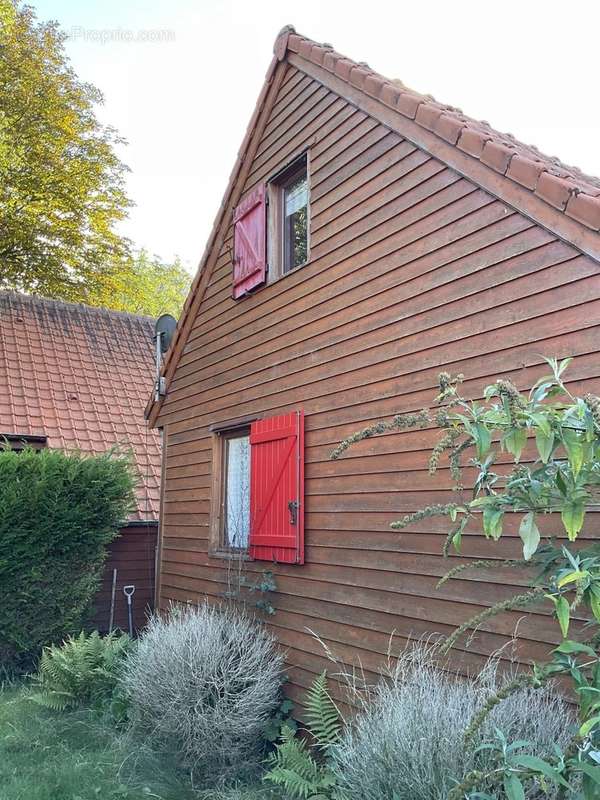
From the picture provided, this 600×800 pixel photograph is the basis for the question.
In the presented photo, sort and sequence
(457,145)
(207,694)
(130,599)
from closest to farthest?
(457,145), (207,694), (130,599)

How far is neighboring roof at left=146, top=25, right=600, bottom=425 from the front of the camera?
3324 mm

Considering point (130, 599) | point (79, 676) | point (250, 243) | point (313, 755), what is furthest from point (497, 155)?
point (130, 599)

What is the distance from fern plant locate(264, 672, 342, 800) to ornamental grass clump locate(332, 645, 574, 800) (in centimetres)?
42

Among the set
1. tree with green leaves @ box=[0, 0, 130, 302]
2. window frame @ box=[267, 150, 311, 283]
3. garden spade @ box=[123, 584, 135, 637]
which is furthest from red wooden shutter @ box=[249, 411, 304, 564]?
tree with green leaves @ box=[0, 0, 130, 302]

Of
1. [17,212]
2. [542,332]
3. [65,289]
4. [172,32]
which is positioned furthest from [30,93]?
[542,332]

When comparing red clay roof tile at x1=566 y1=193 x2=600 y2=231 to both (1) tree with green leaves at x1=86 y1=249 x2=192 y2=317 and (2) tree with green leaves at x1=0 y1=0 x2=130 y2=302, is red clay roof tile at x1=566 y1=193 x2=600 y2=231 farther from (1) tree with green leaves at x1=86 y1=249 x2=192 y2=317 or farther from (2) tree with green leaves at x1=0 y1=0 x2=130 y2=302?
(1) tree with green leaves at x1=86 y1=249 x2=192 y2=317

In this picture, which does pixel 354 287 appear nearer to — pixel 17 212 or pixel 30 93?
pixel 17 212

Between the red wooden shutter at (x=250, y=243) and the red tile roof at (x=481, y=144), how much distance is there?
1.44 meters

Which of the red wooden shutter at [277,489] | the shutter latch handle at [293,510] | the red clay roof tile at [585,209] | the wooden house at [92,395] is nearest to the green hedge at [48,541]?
the wooden house at [92,395]

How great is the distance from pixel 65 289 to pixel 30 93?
4.61m

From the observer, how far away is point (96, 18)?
10.2m

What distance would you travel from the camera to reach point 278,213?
6605 mm

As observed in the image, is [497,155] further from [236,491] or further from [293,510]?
[236,491]

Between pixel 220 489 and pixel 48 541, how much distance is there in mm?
2099
